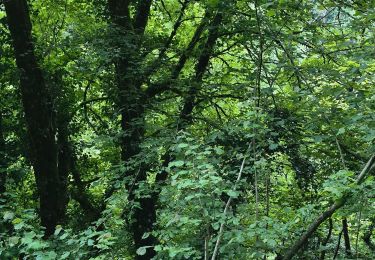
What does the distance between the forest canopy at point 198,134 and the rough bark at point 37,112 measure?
18mm

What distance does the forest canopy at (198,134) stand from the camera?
349cm

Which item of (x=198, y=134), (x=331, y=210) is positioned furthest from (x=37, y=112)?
(x=331, y=210)

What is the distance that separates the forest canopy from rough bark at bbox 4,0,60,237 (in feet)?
0.06

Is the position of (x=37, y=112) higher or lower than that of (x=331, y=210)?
higher

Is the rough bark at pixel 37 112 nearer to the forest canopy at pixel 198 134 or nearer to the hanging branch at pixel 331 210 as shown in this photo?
the forest canopy at pixel 198 134

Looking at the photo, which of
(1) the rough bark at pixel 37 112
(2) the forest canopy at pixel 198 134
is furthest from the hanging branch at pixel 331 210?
(1) the rough bark at pixel 37 112

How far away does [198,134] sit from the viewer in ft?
22.1

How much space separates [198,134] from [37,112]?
263cm

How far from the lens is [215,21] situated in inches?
251

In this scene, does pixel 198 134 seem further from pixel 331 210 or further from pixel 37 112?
pixel 331 210

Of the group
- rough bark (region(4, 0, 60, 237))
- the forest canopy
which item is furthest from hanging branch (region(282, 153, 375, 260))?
rough bark (region(4, 0, 60, 237))

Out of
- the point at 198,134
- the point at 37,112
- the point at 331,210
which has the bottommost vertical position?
the point at 331,210

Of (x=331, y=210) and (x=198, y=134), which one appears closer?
(x=331, y=210)

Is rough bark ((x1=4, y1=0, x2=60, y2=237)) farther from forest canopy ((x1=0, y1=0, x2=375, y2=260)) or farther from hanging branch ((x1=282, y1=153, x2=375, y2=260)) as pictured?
hanging branch ((x1=282, y1=153, x2=375, y2=260))
